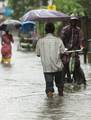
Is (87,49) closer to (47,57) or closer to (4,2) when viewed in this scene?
(47,57)

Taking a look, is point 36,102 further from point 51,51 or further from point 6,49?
point 6,49

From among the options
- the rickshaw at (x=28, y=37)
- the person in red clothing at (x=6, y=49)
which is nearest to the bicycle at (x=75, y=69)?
the person in red clothing at (x=6, y=49)

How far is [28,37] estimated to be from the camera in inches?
1644

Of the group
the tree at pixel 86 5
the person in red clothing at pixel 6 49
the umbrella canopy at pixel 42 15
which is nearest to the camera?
the umbrella canopy at pixel 42 15

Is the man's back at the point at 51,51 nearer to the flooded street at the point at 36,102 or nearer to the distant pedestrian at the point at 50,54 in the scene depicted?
the distant pedestrian at the point at 50,54

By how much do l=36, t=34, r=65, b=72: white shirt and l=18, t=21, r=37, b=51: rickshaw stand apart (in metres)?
22.7

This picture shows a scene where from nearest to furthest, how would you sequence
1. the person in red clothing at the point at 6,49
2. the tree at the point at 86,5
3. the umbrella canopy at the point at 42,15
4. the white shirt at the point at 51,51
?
the white shirt at the point at 51,51
the umbrella canopy at the point at 42,15
the person in red clothing at the point at 6,49
the tree at the point at 86,5

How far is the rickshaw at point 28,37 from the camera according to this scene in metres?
38.0

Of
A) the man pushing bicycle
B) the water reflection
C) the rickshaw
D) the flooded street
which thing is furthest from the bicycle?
the rickshaw

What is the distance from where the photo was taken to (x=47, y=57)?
44.5 feet

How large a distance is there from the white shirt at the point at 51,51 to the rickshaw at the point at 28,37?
22668mm

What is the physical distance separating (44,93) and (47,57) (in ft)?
4.04

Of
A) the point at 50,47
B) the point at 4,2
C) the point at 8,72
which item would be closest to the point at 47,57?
the point at 50,47

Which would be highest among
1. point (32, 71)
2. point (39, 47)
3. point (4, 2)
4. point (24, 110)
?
point (39, 47)
